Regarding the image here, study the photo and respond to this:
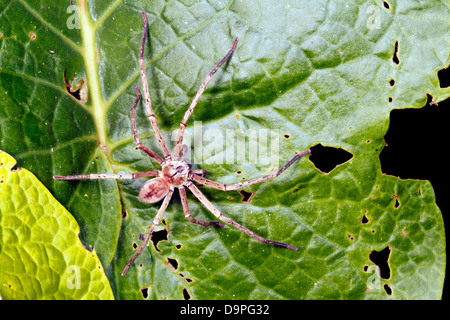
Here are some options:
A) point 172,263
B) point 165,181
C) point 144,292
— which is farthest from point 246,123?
point 144,292

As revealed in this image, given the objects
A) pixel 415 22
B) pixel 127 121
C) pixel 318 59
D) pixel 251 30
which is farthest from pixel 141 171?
pixel 415 22

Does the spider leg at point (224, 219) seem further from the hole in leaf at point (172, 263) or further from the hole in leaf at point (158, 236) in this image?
the hole in leaf at point (172, 263)

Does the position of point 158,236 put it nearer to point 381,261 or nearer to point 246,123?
point 246,123

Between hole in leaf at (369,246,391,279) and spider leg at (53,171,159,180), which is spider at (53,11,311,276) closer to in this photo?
spider leg at (53,171,159,180)

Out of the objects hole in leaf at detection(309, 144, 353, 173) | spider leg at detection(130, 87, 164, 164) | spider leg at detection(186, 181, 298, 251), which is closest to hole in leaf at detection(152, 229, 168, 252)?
spider leg at detection(186, 181, 298, 251)

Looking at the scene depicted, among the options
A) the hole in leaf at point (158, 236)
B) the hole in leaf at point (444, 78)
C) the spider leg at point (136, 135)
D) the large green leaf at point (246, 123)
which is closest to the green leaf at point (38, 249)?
the large green leaf at point (246, 123)
